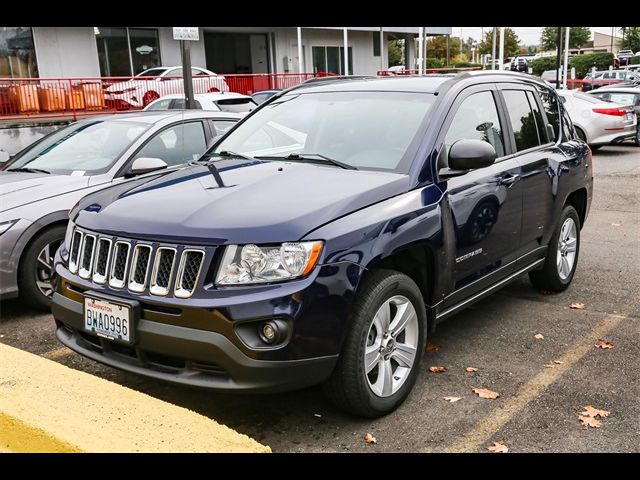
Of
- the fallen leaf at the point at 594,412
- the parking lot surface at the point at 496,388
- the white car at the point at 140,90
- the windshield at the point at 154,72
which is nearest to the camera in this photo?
the parking lot surface at the point at 496,388

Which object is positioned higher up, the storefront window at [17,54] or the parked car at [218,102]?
the storefront window at [17,54]

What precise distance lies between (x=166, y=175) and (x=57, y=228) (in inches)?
67.3

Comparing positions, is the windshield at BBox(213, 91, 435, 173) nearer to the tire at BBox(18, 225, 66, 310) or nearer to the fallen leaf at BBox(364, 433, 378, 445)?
the fallen leaf at BBox(364, 433, 378, 445)

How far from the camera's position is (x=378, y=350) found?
3.60m

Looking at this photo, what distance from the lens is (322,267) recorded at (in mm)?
3225

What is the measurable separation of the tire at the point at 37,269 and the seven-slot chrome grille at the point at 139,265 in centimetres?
186

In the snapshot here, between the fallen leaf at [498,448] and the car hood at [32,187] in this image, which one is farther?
the car hood at [32,187]

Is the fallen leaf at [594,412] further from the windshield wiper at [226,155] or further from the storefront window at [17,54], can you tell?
the storefront window at [17,54]

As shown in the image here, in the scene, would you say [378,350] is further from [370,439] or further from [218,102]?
[218,102]

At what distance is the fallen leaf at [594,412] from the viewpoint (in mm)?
3691

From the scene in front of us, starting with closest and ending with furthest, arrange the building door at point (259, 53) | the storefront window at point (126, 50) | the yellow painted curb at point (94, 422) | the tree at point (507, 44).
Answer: the yellow painted curb at point (94, 422) → the storefront window at point (126, 50) → the building door at point (259, 53) → the tree at point (507, 44)

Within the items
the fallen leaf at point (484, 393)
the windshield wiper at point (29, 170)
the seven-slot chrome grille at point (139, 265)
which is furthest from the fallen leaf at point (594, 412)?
the windshield wiper at point (29, 170)
